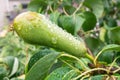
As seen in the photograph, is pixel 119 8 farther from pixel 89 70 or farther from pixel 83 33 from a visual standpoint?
pixel 89 70

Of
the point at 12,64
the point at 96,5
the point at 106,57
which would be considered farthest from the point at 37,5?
the point at 106,57

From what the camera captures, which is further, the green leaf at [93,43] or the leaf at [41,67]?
the green leaf at [93,43]

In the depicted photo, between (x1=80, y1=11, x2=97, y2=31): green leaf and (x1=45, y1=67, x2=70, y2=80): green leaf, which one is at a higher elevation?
(x1=45, y1=67, x2=70, y2=80): green leaf

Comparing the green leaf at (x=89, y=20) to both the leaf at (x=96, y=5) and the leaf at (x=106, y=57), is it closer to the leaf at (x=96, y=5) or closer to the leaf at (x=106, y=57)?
the leaf at (x=96, y=5)

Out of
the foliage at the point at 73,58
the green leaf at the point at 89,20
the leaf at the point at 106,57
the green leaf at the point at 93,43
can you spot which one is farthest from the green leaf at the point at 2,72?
the green leaf at the point at 93,43

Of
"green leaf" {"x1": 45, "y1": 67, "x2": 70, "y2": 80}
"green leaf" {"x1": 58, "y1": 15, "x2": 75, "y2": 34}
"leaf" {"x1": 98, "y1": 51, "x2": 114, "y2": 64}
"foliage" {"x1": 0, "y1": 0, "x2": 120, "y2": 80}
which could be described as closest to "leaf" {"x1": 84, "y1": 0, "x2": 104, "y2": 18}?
"foliage" {"x1": 0, "y1": 0, "x2": 120, "y2": 80}

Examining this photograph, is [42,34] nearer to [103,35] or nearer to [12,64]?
[12,64]

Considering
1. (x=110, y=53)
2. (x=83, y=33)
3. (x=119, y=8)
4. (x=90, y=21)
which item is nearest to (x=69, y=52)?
(x=110, y=53)

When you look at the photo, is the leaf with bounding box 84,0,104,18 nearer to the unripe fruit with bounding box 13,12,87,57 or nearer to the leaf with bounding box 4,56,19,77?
the leaf with bounding box 4,56,19,77

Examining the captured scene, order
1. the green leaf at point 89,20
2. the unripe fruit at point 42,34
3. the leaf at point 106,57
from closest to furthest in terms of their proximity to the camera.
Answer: the unripe fruit at point 42,34 < the leaf at point 106,57 < the green leaf at point 89,20
